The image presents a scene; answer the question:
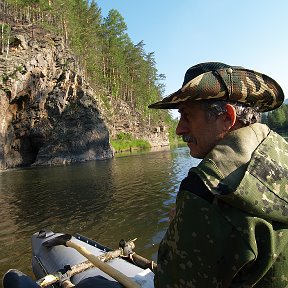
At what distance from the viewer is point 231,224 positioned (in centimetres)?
154

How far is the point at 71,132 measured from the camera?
4297 cm

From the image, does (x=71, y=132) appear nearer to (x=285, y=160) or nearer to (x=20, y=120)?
(x=20, y=120)

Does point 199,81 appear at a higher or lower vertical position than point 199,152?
higher

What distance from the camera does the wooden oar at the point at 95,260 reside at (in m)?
3.78

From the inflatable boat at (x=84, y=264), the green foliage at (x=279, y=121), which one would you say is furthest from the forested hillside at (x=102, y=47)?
the green foliage at (x=279, y=121)

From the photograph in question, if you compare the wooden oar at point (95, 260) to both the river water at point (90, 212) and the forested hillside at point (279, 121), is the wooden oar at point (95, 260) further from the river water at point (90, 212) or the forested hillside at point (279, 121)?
the forested hillside at point (279, 121)

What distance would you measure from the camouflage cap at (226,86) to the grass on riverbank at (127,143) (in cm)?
5244

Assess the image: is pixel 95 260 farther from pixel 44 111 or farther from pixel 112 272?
pixel 44 111

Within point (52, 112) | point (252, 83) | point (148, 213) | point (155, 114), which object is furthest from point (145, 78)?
point (252, 83)

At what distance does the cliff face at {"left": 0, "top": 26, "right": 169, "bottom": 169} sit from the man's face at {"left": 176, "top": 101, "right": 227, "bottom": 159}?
37.8 m

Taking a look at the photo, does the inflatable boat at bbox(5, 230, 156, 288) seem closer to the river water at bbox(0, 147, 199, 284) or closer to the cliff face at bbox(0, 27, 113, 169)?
the river water at bbox(0, 147, 199, 284)

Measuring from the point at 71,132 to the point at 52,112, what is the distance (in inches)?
150

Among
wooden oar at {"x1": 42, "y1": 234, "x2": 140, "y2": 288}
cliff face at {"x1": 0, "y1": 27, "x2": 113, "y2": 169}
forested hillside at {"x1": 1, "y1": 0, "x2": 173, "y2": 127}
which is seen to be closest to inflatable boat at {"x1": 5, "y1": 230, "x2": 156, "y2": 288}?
wooden oar at {"x1": 42, "y1": 234, "x2": 140, "y2": 288}

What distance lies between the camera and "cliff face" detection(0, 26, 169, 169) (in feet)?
126
